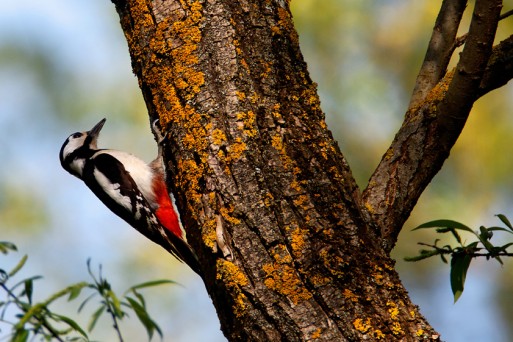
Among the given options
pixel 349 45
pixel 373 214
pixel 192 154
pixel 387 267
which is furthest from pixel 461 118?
pixel 349 45

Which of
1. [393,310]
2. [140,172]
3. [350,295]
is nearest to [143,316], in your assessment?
[350,295]

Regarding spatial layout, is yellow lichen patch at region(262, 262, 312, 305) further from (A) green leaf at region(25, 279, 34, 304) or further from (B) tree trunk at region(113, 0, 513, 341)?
(A) green leaf at region(25, 279, 34, 304)

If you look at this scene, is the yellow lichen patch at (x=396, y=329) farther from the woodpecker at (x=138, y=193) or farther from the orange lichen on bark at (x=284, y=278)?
the woodpecker at (x=138, y=193)

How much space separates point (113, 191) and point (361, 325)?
8.41 feet

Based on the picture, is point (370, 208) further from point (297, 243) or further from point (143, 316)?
point (143, 316)

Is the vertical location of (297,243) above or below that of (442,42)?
below

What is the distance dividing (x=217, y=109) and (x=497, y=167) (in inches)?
164

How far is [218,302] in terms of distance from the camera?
220 cm

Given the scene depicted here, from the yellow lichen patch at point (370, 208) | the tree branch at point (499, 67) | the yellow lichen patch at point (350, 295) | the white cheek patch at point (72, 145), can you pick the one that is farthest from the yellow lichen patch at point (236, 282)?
the white cheek patch at point (72, 145)

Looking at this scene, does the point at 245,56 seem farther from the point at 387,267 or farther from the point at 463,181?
the point at 463,181

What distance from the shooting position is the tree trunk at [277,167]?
6.81 feet

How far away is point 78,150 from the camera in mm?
4742

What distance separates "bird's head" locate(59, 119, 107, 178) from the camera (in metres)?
4.68

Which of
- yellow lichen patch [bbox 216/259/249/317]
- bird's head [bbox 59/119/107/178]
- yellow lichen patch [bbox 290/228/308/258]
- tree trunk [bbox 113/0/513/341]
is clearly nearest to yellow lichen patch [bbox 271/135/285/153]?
tree trunk [bbox 113/0/513/341]
